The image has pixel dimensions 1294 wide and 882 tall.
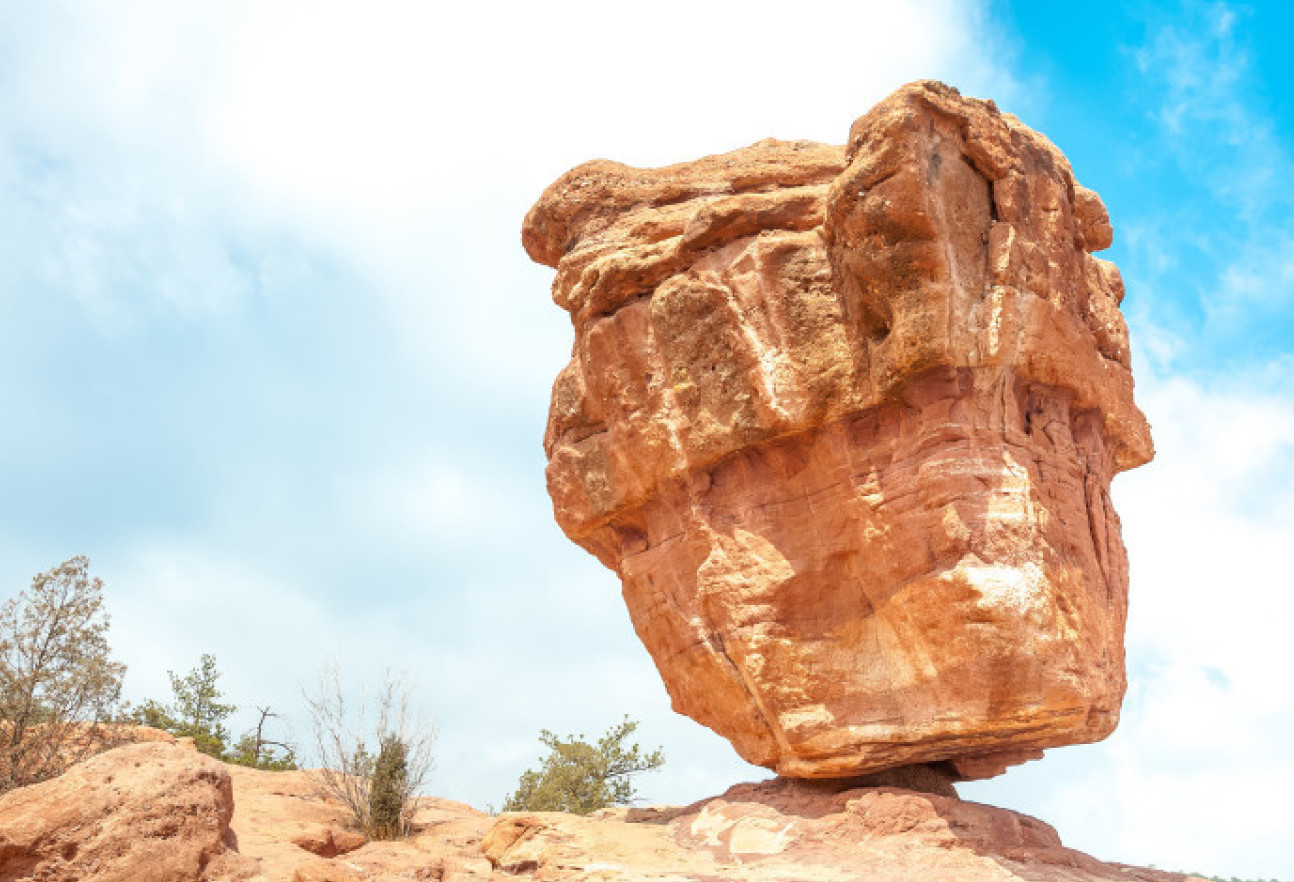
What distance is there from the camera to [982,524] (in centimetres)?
962

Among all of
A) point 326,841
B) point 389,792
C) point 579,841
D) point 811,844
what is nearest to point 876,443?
point 811,844

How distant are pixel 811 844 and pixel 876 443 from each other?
12.3 ft

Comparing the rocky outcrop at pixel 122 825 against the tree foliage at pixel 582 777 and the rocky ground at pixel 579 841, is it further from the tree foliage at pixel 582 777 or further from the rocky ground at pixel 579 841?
the tree foliage at pixel 582 777

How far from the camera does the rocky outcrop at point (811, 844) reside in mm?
9359

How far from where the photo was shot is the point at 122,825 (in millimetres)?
9453

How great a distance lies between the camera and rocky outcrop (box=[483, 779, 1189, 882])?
9359mm

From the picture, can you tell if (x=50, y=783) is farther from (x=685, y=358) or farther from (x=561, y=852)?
(x=685, y=358)

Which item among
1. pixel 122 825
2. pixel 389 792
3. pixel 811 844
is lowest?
pixel 811 844

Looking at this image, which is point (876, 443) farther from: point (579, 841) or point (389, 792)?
point (389, 792)

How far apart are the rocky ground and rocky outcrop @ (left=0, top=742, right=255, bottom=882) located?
11mm

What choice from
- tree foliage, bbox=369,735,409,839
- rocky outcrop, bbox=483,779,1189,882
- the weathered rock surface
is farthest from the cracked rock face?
tree foliage, bbox=369,735,409,839

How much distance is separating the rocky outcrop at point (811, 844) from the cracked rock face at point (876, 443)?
0.49 m

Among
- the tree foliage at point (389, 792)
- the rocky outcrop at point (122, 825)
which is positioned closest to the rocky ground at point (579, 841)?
the rocky outcrop at point (122, 825)

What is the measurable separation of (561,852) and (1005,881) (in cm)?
406
